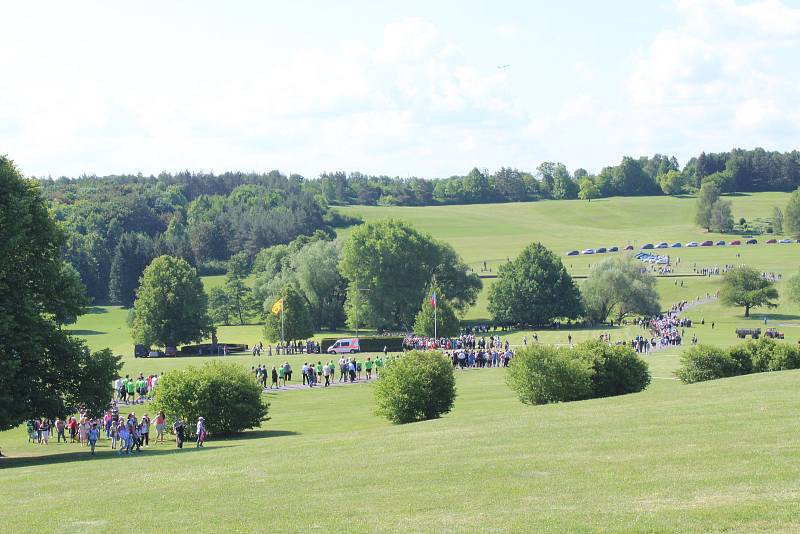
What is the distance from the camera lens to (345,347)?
258ft

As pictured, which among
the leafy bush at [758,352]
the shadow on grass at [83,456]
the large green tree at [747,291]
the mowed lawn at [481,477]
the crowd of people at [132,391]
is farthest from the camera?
the large green tree at [747,291]

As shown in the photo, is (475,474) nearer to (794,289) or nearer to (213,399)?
(213,399)

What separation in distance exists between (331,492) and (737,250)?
481ft

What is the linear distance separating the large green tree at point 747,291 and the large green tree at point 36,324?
8088 centimetres

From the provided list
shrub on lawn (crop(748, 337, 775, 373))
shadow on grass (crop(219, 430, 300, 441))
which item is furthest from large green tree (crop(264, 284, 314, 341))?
shadow on grass (crop(219, 430, 300, 441))

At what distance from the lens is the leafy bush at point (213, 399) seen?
36.8m

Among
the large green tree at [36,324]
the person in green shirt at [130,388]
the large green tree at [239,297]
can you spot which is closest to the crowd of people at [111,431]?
the large green tree at [36,324]

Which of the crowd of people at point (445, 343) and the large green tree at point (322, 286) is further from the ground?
the large green tree at point (322, 286)

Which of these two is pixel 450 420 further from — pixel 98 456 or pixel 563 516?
pixel 563 516

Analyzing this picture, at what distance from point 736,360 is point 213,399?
856 inches

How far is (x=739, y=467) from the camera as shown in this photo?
19.5m

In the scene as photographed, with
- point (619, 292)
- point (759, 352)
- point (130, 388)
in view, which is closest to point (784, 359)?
point (759, 352)

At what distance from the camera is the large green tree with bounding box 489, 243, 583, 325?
10288cm

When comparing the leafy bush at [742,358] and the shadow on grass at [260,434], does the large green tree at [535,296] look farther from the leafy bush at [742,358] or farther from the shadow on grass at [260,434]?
the shadow on grass at [260,434]
